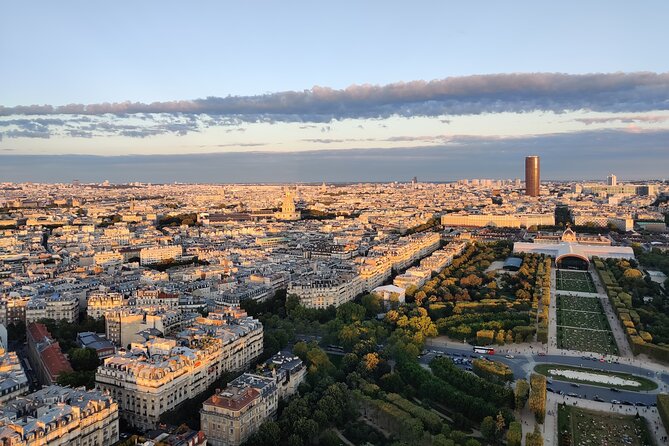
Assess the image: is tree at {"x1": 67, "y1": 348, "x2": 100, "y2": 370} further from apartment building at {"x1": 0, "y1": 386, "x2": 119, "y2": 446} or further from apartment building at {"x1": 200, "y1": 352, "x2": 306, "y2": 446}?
apartment building at {"x1": 200, "y1": 352, "x2": 306, "y2": 446}

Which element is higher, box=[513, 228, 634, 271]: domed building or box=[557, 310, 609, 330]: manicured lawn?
box=[557, 310, 609, 330]: manicured lawn

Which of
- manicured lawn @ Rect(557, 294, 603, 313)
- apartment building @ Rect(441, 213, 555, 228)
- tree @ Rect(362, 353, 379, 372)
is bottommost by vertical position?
apartment building @ Rect(441, 213, 555, 228)

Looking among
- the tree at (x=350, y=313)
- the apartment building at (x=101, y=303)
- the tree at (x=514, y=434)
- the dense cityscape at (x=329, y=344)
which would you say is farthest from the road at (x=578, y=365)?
the apartment building at (x=101, y=303)

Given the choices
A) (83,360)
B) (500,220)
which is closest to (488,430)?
(83,360)

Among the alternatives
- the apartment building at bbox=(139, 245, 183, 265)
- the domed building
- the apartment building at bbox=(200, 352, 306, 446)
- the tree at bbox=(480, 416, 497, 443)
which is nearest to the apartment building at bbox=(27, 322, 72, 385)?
the apartment building at bbox=(200, 352, 306, 446)

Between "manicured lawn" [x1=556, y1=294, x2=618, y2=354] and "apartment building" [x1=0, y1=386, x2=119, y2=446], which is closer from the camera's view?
"apartment building" [x1=0, y1=386, x2=119, y2=446]

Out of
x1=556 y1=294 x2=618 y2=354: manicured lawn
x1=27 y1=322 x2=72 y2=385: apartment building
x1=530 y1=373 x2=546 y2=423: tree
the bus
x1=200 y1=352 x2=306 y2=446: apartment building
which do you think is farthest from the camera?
x1=556 y1=294 x2=618 y2=354: manicured lawn

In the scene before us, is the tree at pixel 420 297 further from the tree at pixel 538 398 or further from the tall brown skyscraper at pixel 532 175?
the tall brown skyscraper at pixel 532 175
